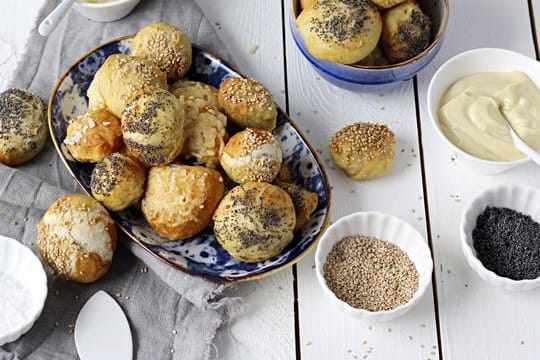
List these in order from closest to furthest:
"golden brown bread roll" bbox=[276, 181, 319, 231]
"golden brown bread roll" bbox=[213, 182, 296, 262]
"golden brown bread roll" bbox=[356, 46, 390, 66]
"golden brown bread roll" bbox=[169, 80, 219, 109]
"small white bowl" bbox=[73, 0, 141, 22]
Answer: "golden brown bread roll" bbox=[213, 182, 296, 262] < "golden brown bread roll" bbox=[276, 181, 319, 231] < "golden brown bread roll" bbox=[169, 80, 219, 109] < "golden brown bread roll" bbox=[356, 46, 390, 66] < "small white bowl" bbox=[73, 0, 141, 22]

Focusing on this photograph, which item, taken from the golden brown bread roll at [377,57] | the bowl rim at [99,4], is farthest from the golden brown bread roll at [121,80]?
the golden brown bread roll at [377,57]

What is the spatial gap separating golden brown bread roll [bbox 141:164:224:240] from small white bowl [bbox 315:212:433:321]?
10.3 inches

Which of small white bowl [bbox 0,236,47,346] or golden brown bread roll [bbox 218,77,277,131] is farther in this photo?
golden brown bread roll [bbox 218,77,277,131]

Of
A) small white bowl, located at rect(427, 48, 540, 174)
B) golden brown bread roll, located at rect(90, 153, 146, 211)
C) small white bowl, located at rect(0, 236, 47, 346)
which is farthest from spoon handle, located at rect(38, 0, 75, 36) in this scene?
small white bowl, located at rect(427, 48, 540, 174)

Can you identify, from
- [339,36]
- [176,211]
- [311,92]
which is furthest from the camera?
[311,92]

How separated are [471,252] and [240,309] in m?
0.52

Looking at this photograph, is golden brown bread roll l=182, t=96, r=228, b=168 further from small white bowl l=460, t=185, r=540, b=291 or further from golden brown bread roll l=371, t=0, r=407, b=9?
small white bowl l=460, t=185, r=540, b=291

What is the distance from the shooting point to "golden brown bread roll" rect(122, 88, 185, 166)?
5.58ft

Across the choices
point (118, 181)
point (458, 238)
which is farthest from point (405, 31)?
point (118, 181)

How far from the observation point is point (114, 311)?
1.77 m

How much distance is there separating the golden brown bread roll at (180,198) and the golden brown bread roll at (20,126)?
35cm

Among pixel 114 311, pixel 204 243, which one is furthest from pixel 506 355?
pixel 114 311

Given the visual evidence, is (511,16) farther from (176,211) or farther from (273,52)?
(176,211)

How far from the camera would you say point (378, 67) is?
193cm
